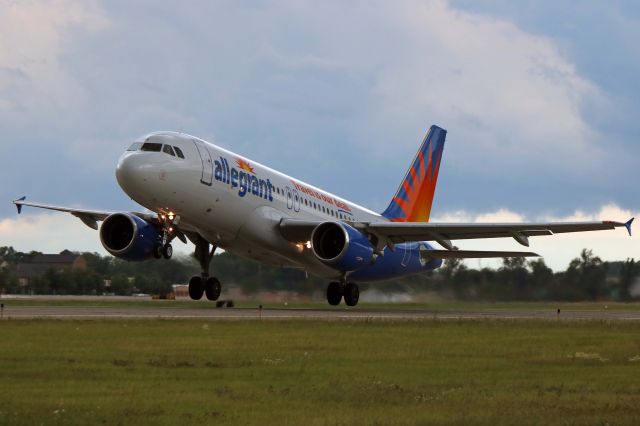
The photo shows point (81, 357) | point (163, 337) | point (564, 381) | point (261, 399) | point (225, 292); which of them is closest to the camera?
point (261, 399)

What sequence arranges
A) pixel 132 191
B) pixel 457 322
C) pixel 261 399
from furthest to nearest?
pixel 132 191 → pixel 457 322 → pixel 261 399

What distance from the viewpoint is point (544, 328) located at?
2891 cm

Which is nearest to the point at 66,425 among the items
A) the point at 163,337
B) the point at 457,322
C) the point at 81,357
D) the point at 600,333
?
the point at 81,357

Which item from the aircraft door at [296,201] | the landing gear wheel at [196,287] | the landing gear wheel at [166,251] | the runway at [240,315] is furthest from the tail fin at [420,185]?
the landing gear wheel at [166,251]

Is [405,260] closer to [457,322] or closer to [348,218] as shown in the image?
[348,218]

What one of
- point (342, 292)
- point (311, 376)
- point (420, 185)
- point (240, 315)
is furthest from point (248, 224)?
point (311, 376)

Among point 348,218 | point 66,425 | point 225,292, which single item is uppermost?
point 348,218

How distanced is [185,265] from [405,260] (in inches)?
446

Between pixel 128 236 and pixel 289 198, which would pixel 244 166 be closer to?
pixel 289 198

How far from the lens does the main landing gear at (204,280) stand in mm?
43438

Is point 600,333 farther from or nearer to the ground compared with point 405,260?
nearer to the ground

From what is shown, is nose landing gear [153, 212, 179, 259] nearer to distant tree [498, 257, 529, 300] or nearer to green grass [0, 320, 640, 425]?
green grass [0, 320, 640, 425]

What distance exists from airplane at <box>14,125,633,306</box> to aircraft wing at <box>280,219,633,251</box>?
42 millimetres

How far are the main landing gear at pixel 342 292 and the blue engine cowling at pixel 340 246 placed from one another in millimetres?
5082
